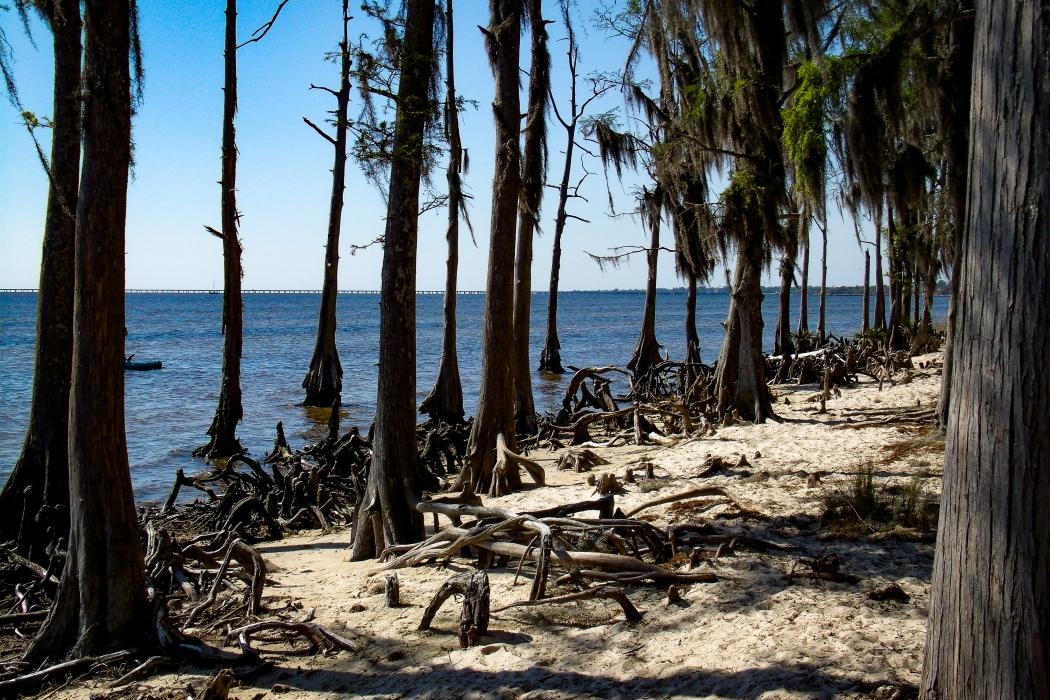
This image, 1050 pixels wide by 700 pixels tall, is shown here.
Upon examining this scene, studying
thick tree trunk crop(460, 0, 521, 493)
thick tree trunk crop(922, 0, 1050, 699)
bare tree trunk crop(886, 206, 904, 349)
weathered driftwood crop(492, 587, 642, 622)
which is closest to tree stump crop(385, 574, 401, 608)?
weathered driftwood crop(492, 587, 642, 622)

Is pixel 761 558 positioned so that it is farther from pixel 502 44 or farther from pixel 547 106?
pixel 547 106

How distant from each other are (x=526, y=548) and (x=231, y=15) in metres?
12.9

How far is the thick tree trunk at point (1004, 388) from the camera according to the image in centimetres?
266

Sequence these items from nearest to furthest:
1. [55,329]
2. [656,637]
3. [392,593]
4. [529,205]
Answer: [656,637] → [392,593] → [55,329] → [529,205]

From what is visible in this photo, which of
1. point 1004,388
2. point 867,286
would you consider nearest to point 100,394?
point 1004,388

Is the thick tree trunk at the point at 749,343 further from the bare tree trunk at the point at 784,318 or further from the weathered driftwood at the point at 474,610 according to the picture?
the bare tree trunk at the point at 784,318

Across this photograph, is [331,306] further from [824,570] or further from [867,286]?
[867,286]

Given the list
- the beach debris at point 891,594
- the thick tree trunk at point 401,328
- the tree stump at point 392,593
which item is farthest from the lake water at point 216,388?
the beach debris at point 891,594

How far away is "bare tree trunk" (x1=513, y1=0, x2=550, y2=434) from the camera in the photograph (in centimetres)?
1258

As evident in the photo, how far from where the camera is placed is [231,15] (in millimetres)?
14156

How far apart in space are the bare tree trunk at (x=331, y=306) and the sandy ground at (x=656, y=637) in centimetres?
1381

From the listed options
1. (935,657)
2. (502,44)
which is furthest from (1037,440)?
(502,44)

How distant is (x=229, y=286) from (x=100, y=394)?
9776 millimetres

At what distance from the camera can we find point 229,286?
13.9 metres
